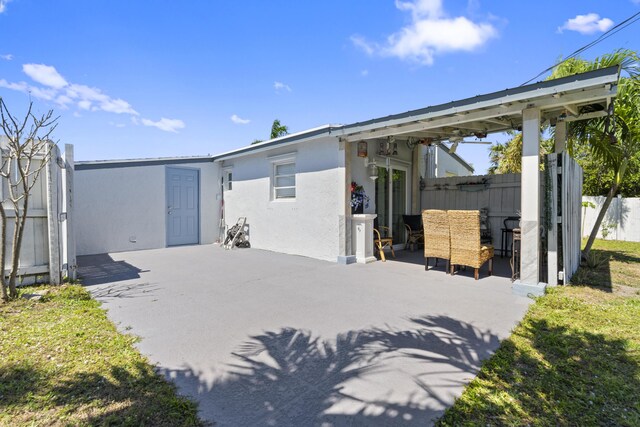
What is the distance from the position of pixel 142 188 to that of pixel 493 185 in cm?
989

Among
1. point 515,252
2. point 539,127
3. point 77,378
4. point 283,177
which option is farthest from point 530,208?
point 283,177

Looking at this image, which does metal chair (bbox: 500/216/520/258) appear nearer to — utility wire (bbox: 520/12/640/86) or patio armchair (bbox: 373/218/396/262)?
patio armchair (bbox: 373/218/396/262)

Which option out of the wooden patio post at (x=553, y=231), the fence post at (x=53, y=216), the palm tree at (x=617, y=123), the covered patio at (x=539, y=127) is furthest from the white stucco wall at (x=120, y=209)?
the palm tree at (x=617, y=123)

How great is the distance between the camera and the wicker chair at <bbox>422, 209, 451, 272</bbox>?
18.6 feet

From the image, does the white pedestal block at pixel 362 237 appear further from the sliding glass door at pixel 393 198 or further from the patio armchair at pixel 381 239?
the sliding glass door at pixel 393 198

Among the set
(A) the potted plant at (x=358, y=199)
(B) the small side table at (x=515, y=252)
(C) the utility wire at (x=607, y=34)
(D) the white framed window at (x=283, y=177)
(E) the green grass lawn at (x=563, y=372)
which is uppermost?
(C) the utility wire at (x=607, y=34)

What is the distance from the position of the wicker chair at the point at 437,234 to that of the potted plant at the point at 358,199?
174 centimetres

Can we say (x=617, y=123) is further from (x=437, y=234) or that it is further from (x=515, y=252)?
(x=437, y=234)

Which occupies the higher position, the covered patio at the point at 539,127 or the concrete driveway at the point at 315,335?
the covered patio at the point at 539,127

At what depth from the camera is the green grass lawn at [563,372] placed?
194 centimetres

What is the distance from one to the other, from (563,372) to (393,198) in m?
6.33

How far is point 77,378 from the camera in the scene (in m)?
2.31

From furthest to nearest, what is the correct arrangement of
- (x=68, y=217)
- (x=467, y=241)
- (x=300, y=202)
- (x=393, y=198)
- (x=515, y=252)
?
1. (x=393, y=198)
2. (x=300, y=202)
3. (x=515, y=252)
4. (x=467, y=241)
5. (x=68, y=217)

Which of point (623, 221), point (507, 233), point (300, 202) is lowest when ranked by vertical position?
point (507, 233)
